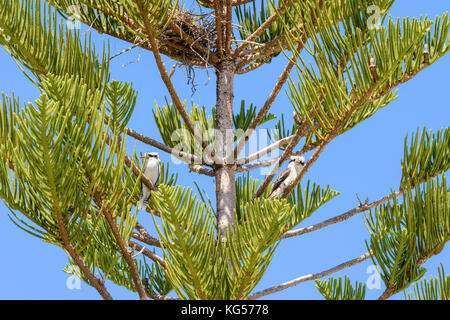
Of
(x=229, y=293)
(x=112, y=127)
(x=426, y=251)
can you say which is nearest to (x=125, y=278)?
(x=112, y=127)

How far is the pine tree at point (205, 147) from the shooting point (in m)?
2.54

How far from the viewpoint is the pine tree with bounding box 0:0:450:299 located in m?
2.54

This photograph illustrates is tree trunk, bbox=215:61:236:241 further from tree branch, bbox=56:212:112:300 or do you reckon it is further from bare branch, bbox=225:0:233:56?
tree branch, bbox=56:212:112:300

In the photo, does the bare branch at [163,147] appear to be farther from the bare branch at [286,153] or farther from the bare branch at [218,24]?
the bare branch at [218,24]

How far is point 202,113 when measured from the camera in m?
4.30

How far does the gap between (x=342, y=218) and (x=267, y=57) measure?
4.52 feet

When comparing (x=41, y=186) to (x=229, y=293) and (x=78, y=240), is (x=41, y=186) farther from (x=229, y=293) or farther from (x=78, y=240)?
(x=229, y=293)

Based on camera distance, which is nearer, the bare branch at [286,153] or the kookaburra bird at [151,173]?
the bare branch at [286,153]

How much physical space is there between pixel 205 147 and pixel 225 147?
0.12m

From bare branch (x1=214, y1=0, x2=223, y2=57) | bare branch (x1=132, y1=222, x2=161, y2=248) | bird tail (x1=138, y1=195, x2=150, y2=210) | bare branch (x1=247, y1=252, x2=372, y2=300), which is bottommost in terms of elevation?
bare branch (x1=247, y1=252, x2=372, y2=300)

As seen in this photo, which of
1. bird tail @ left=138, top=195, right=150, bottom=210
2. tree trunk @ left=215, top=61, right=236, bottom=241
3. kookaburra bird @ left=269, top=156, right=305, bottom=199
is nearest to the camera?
tree trunk @ left=215, top=61, right=236, bottom=241

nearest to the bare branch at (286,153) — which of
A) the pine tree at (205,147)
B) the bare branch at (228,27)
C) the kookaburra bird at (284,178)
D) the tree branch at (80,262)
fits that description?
the pine tree at (205,147)

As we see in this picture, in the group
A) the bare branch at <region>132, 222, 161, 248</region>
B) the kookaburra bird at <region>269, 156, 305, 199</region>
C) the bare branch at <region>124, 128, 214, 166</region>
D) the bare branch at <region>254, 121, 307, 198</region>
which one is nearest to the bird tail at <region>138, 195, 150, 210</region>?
the bare branch at <region>132, 222, 161, 248</region>
